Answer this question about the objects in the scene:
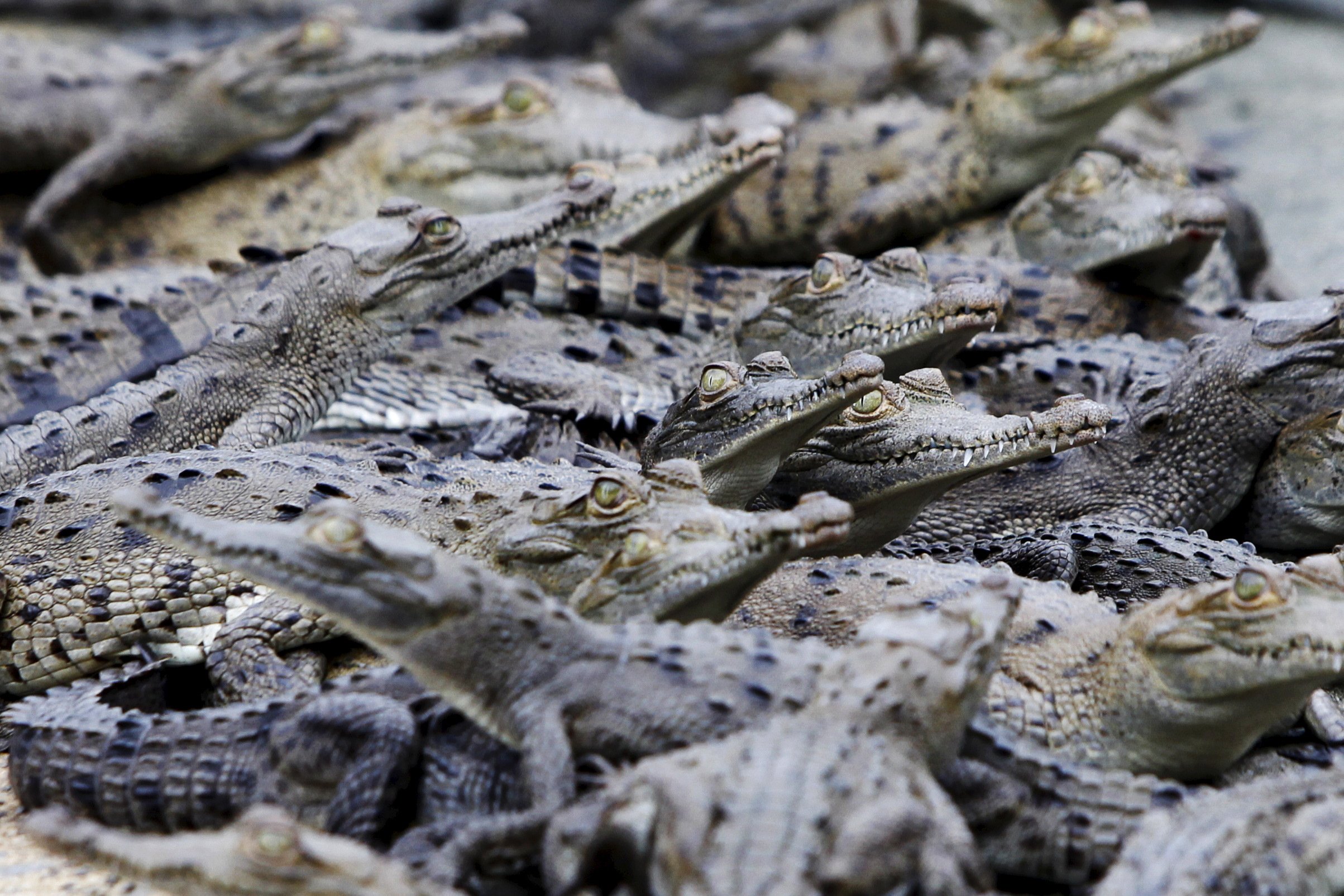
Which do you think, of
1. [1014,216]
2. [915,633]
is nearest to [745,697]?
[915,633]

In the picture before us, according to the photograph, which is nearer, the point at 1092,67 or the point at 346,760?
the point at 346,760

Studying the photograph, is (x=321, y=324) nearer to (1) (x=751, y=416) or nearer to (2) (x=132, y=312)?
(2) (x=132, y=312)

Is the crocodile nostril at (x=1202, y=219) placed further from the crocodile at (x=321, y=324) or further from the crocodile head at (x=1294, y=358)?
the crocodile at (x=321, y=324)

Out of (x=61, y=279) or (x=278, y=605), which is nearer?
(x=278, y=605)

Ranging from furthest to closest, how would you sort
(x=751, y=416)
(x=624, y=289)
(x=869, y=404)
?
(x=624, y=289) → (x=869, y=404) → (x=751, y=416)

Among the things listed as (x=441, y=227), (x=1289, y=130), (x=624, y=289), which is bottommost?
(x=1289, y=130)

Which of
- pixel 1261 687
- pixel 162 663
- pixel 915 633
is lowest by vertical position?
pixel 162 663

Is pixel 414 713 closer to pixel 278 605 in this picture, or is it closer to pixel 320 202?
pixel 278 605

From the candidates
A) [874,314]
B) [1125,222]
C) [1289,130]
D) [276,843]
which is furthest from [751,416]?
[1289,130]
